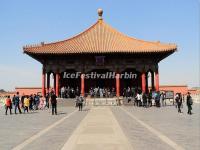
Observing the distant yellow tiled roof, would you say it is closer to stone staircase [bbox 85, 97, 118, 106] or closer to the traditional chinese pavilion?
the traditional chinese pavilion

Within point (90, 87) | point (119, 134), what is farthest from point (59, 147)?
point (90, 87)

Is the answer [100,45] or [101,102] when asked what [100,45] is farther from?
[101,102]

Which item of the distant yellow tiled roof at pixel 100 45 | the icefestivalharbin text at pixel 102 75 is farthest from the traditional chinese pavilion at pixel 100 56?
the icefestivalharbin text at pixel 102 75

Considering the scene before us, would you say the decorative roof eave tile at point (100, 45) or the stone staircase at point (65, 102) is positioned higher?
the decorative roof eave tile at point (100, 45)

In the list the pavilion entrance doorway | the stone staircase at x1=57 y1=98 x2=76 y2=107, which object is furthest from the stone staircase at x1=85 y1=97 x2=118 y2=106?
the pavilion entrance doorway

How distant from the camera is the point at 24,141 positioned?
9992 mm

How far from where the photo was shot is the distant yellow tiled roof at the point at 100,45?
35438 mm

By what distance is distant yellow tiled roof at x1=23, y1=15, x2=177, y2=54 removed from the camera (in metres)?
35.4

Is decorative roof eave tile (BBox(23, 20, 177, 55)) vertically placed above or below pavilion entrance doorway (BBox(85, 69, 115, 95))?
above

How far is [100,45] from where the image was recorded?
3762 cm

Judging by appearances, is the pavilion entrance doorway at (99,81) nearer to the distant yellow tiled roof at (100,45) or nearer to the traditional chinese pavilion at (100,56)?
the traditional chinese pavilion at (100,56)

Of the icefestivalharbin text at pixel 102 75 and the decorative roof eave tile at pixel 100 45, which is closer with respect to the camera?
the decorative roof eave tile at pixel 100 45

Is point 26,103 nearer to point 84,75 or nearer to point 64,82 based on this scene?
point 84,75

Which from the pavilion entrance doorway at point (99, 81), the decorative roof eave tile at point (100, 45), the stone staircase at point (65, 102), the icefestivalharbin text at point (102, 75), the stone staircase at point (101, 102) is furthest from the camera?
the pavilion entrance doorway at point (99, 81)
